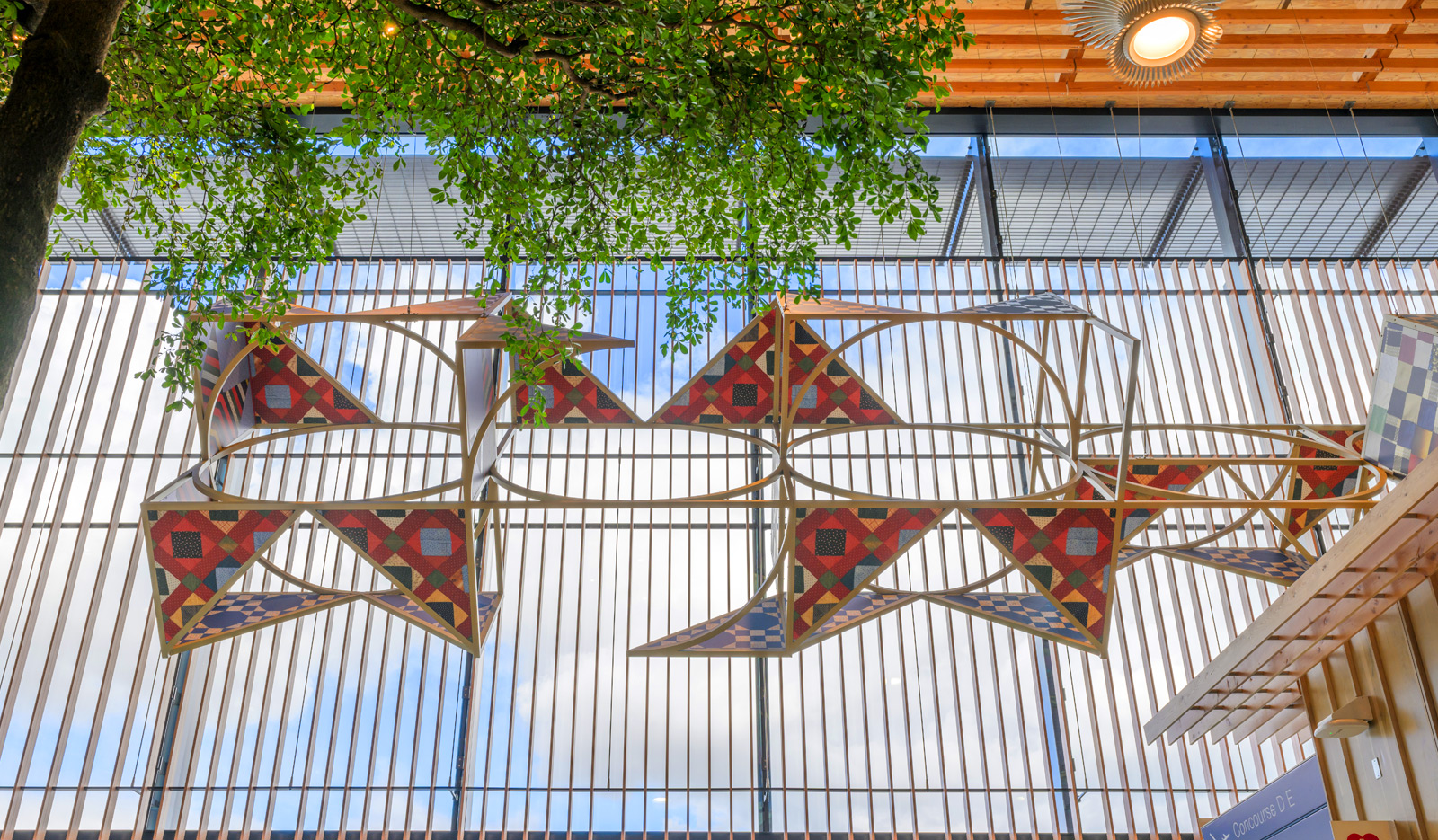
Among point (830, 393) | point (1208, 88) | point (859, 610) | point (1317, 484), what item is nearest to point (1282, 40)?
point (1208, 88)

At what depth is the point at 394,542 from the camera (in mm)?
3924

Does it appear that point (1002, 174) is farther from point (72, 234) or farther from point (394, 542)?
point (72, 234)

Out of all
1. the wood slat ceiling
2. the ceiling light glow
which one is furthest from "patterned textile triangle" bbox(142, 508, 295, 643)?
the wood slat ceiling

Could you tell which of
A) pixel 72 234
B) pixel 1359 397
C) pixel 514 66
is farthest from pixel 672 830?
pixel 72 234

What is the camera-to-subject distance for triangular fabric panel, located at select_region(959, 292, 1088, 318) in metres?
3.66

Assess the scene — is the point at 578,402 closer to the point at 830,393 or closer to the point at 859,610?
the point at 830,393

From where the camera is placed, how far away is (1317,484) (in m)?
5.22

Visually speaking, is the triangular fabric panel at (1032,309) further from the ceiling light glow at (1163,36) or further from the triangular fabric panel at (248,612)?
the triangular fabric panel at (248,612)

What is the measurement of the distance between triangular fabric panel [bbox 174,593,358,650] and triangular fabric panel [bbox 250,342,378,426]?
0.78 meters

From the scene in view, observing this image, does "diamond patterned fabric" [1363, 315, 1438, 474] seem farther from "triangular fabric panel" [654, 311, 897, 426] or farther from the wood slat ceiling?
the wood slat ceiling

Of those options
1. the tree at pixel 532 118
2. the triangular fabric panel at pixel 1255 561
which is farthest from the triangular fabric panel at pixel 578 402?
the triangular fabric panel at pixel 1255 561

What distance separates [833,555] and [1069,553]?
95 cm

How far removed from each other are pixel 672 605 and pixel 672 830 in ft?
5.15

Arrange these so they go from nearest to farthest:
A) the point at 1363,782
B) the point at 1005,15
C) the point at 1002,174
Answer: the point at 1363,782, the point at 1005,15, the point at 1002,174
